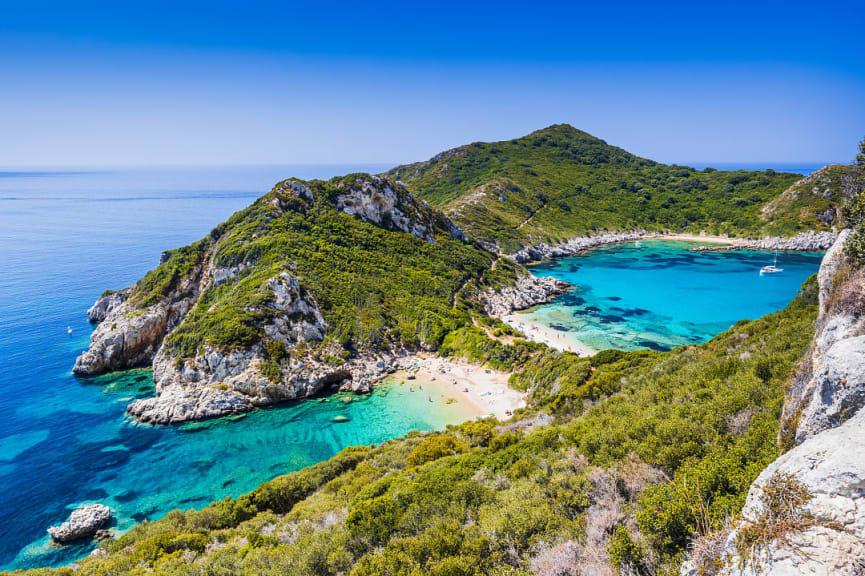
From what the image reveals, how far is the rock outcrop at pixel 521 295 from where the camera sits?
60406 mm

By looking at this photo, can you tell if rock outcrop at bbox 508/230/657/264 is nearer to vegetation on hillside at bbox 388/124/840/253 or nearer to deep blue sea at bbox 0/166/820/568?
vegetation on hillside at bbox 388/124/840/253

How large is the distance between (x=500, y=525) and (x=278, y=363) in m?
32.5

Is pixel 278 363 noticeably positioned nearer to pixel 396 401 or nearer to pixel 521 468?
pixel 396 401

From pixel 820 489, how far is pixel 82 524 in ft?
109

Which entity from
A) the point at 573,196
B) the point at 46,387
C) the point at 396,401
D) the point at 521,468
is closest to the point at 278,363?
the point at 396,401

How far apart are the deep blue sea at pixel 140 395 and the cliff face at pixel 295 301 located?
3021mm

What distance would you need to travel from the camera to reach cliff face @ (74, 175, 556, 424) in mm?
37375

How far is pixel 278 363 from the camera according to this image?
3819 centimetres

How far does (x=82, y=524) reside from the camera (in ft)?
72.4

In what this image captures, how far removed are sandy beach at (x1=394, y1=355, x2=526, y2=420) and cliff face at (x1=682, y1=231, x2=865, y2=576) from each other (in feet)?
87.8

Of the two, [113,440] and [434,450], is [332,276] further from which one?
[434,450]

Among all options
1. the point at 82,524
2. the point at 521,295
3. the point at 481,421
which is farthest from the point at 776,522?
the point at 521,295

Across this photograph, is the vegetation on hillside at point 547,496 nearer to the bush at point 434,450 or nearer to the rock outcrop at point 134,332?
the bush at point 434,450

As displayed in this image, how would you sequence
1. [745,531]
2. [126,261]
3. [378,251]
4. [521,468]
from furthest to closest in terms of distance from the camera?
[126,261], [378,251], [521,468], [745,531]
